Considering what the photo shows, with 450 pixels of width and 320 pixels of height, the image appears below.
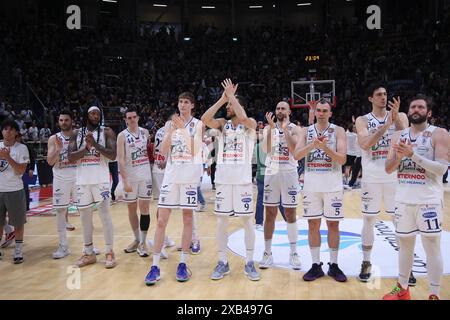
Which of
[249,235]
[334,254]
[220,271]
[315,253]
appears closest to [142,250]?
[220,271]

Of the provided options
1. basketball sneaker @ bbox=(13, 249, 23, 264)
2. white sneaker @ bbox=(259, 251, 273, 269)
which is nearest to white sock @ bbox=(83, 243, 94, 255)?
basketball sneaker @ bbox=(13, 249, 23, 264)

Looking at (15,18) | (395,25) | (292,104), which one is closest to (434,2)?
(395,25)

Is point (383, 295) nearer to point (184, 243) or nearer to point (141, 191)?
point (184, 243)

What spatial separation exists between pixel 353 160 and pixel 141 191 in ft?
25.4

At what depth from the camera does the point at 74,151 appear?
5461mm

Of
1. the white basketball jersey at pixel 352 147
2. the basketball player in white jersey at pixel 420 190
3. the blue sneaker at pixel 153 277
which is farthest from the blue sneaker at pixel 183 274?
the white basketball jersey at pixel 352 147

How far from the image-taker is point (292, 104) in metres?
19.1

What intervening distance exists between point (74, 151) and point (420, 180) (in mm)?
3989

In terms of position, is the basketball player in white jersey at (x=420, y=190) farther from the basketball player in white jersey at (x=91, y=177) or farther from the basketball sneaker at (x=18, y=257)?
the basketball sneaker at (x=18, y=257)

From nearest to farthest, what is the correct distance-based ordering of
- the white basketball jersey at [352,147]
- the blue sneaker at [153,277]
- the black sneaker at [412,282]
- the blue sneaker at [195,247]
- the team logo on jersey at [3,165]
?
the black sneaker at [412,282], the blue sneaker at [153,277], the team logo on jersey at [3,165], the blue sneaker at [195,247], the white basketball jersey at [352,147]

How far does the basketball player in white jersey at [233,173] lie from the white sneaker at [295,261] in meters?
0.61

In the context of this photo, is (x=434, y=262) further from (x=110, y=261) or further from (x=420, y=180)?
(x=110, y=261)

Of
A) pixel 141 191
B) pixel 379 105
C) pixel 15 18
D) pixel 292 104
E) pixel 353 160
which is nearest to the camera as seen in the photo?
pixel 379 105

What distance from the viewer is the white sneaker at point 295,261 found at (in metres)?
5.29
